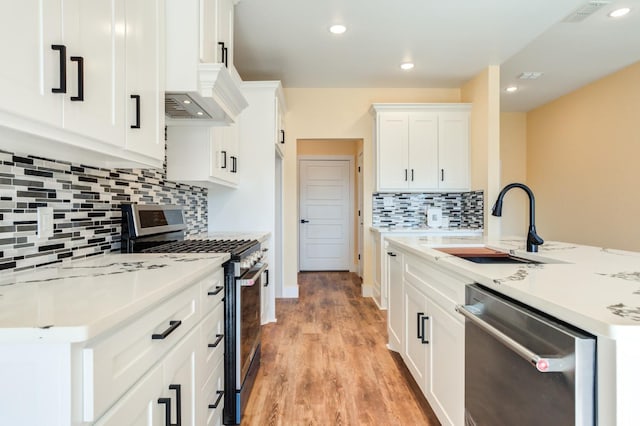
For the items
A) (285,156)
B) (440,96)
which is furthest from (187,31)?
(440,96)

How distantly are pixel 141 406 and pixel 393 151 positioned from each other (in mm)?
3868

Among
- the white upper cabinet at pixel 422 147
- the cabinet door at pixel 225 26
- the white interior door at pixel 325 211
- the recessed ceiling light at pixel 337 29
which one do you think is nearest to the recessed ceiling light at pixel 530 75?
the white upper cabinet at pixel 422 147

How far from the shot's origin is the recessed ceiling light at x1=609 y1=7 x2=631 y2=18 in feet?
9.43

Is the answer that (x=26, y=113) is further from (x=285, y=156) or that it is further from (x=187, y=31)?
(x=285, y=156)

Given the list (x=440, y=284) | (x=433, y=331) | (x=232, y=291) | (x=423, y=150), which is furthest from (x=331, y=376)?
(x=423, y=150)

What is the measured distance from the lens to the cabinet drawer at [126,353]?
0.66m

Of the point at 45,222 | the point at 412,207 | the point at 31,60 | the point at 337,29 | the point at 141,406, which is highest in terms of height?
the point at 337,29

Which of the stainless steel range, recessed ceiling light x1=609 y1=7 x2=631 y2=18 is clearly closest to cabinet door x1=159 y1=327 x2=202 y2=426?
the stainless steel range

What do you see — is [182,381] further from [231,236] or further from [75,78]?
[231,236]

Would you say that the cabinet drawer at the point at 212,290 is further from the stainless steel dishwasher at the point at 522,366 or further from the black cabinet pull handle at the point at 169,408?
the stainless steel dishwasher at the point at 522,366

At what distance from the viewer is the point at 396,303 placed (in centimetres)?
248

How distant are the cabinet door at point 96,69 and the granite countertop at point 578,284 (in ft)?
4.28

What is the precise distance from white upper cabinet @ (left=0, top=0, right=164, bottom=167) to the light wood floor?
155cm

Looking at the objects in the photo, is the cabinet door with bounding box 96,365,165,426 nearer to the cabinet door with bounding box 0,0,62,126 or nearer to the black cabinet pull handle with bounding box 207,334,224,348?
the black cabinet pull handle with bounding box 207,334,224,348
